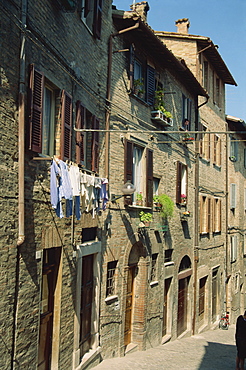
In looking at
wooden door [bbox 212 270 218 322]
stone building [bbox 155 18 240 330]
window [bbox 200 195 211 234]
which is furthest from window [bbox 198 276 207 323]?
window [bbox 200 195 211 234]

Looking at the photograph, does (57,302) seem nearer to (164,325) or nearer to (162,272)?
(162,272)

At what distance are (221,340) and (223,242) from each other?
6592mm

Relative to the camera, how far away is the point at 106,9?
11.4 metres

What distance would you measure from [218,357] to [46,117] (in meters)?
9.24

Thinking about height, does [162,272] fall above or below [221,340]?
above

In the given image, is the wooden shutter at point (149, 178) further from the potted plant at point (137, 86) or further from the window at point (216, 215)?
the window at point (216, 215)

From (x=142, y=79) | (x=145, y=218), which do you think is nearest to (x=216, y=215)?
(x=145, y=218)

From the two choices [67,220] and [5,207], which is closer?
[5,207]

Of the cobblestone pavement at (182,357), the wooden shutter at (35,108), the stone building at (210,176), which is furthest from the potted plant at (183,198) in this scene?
the wooden shutter at (35,108)

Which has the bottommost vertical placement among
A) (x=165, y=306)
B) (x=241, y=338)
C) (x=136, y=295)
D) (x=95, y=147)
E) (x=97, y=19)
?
(x=165, y=306)

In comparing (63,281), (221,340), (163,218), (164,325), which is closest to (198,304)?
(221,340)

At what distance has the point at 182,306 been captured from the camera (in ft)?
58.3

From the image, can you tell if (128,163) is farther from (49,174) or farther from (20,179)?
(20,179)

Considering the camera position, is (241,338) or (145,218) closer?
(241,338)
